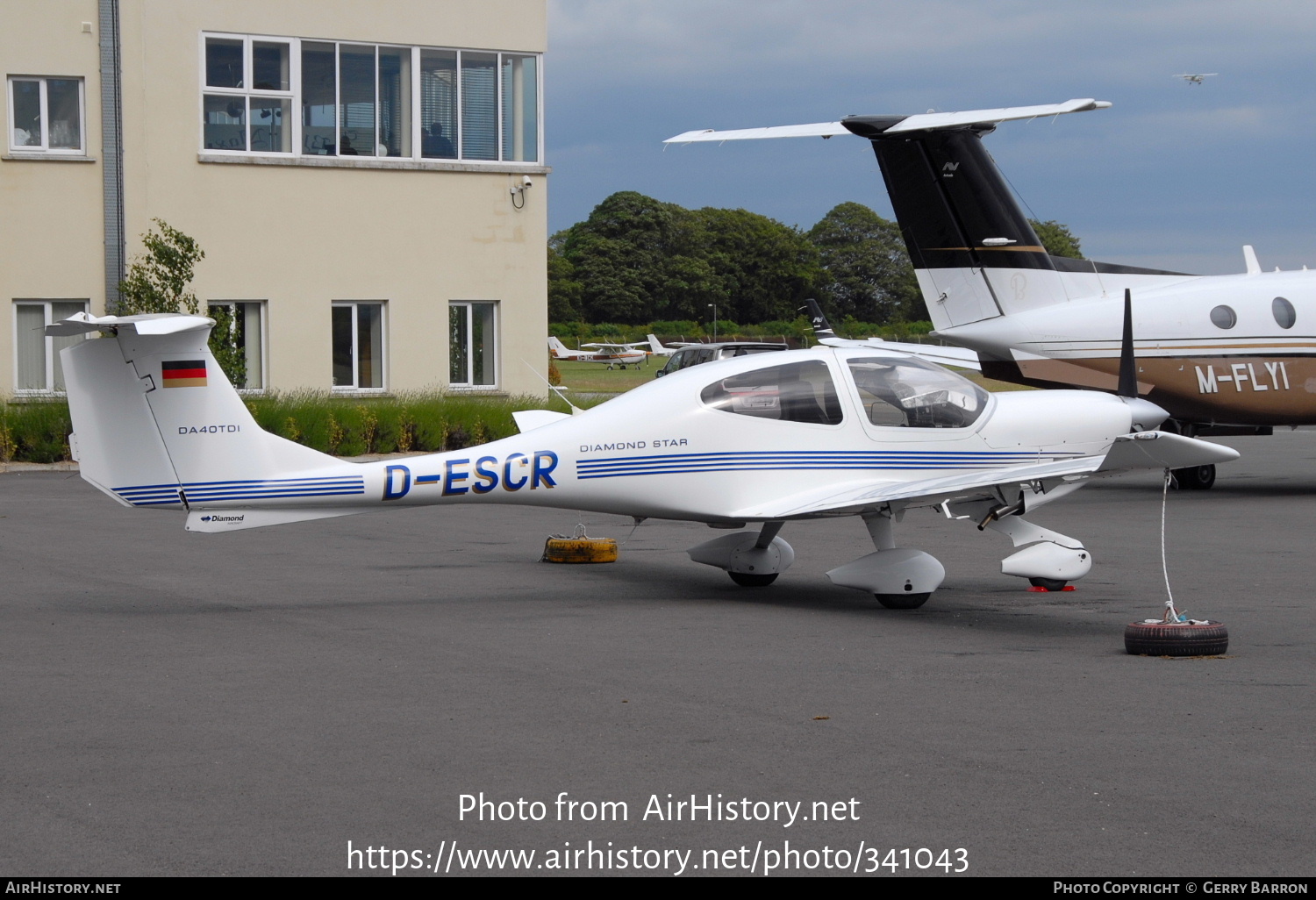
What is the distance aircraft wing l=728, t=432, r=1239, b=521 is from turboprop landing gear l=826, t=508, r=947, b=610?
0.33m

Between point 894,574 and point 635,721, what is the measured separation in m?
3.93

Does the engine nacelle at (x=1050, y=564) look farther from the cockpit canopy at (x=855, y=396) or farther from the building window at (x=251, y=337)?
the building window at (x=251, y=337)

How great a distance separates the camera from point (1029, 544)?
10734 millimetres

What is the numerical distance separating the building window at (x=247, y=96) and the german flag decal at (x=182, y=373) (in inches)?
Answer: 729

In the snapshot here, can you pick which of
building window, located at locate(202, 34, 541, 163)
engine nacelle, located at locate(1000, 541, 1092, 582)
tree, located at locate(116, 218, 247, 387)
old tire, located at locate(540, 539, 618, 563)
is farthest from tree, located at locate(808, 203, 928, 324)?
engine nacelle, located at locate(1000, 541, 1092, 582)

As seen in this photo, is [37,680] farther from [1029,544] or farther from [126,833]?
[1029,544]

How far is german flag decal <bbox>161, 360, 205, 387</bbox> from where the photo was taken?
961 centimetres

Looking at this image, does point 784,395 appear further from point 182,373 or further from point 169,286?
point 169,286

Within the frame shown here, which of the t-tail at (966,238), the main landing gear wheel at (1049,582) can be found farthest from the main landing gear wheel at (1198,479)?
the main landing gear wheel at (1049,582)

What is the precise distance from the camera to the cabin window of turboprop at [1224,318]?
19.6 meters

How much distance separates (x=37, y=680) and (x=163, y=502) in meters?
2.05

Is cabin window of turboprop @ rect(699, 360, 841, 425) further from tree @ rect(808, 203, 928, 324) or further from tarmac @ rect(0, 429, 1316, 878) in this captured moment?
tree @ rect(808, 203, 928, 324)
